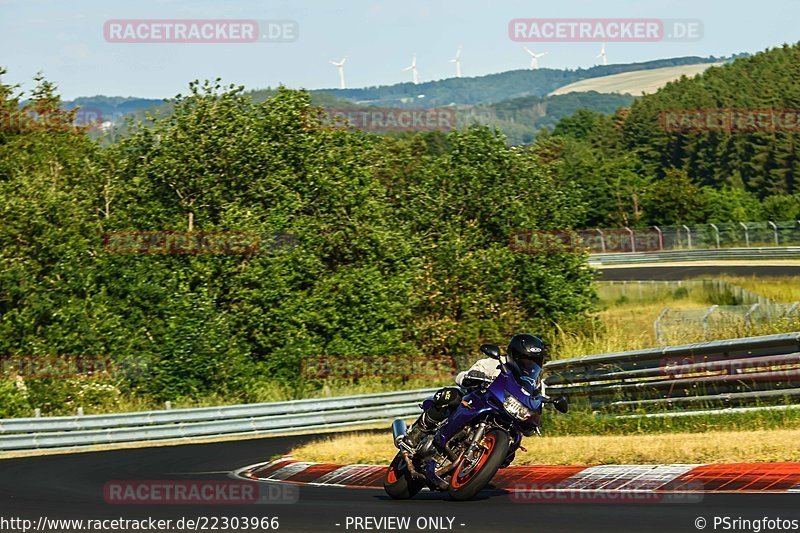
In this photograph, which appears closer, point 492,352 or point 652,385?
point 492,352

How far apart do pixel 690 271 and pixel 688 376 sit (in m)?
46.3

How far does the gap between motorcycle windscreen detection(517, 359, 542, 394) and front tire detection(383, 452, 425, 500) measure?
5.36 feet

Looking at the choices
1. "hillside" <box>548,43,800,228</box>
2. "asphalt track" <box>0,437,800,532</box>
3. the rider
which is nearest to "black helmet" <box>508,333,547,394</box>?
the rider

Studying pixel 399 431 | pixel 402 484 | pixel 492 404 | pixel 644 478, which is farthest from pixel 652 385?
pixel 492 404

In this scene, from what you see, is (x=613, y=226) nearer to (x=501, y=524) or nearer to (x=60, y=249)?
(x=60, y=249)

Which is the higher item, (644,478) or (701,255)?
(644,478)

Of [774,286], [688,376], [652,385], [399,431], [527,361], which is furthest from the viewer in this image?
[774,286]

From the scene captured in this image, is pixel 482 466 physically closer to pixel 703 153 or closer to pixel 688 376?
pixel 688 376

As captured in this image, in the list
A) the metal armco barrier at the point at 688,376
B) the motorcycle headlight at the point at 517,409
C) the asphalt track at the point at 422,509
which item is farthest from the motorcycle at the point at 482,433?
the metal armco barrier at the point at 688,376

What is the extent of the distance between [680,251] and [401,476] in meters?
60.3

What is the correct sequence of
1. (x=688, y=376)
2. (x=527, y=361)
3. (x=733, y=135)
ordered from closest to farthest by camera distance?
(x=527, y=361), (x=688, y=376), (x=733, y=135)

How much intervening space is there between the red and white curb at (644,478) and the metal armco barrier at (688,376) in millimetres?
3682

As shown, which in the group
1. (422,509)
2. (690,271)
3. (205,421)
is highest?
(422,509)

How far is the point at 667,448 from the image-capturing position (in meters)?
11.4
